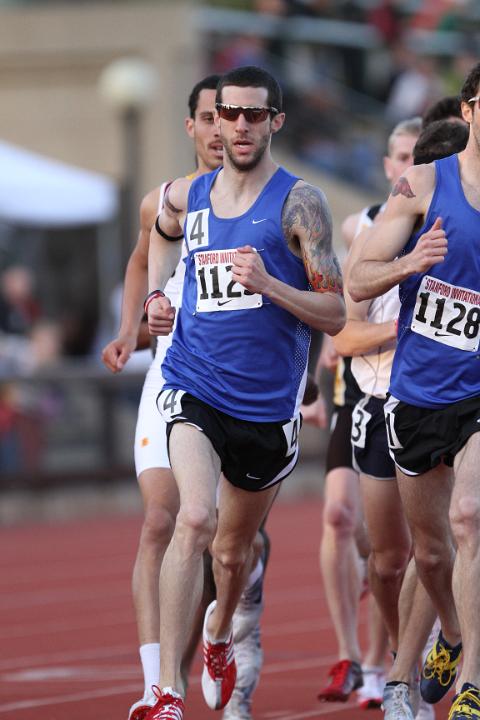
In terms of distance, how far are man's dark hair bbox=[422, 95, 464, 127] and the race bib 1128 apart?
5.32ft

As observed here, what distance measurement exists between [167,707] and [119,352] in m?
2.02

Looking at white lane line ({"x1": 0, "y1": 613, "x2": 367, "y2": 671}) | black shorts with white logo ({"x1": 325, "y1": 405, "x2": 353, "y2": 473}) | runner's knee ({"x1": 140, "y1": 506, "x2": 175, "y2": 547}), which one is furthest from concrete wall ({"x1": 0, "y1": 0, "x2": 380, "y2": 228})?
runner's knee ({"x1": 140, "y1": 506, "x2": 175, "y2": 547})

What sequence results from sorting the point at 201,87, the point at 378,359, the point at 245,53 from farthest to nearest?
the point at 245,53 → the point at 201,87 → the point at 378,359

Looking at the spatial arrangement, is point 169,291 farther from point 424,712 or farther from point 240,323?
point 424,712

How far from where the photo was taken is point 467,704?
6145 mm

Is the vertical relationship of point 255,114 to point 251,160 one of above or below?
above

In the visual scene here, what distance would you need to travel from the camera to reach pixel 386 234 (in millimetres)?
6617

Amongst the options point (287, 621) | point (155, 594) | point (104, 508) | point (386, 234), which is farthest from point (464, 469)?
point (104, 508)

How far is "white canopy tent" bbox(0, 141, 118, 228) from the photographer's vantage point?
21.5 metres

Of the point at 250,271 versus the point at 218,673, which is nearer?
the point at 250,271

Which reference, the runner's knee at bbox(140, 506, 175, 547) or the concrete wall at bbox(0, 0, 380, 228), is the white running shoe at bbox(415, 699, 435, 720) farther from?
the concrete wall at bbox(0, 0, 380, 228)

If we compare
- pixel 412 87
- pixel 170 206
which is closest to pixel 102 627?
pixel 170 206

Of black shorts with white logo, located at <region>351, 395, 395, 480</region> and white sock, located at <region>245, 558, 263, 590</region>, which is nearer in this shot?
black shorts with white logo, located at <region>351, 395, 395, 480</region>

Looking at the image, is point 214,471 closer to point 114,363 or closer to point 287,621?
point 114,363
